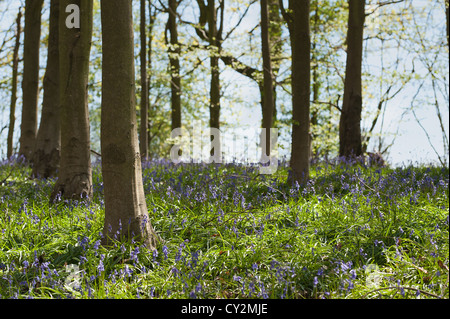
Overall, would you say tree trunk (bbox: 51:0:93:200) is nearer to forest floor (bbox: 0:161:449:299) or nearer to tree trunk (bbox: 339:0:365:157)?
forest floor (bbox: 0:161:449:299)

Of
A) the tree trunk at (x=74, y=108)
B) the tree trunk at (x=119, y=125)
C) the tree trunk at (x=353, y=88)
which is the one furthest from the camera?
the tree trunk at (x=353, y=88)

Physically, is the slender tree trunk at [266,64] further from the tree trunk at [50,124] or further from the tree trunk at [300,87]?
the tree trunk at [50,124]

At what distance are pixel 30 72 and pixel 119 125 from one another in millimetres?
8509

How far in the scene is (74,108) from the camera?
21.0 feet

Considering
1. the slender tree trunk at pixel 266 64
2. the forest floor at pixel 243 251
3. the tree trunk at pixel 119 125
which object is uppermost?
the slender tree trunk at pixel 266 64

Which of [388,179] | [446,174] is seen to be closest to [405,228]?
[388,179]

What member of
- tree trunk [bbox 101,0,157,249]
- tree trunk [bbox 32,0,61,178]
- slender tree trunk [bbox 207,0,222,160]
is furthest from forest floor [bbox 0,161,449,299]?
slender tree trunk [bbox 207,0,222,160]

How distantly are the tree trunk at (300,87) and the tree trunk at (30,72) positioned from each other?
7.68m

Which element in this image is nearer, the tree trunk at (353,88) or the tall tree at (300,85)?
the tall tree at (300,85)

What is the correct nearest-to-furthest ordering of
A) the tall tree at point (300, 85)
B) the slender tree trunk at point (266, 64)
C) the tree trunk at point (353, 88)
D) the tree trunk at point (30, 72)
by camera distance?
the tall tree at point (300, 85) < the tree trunk at point (353, 88) < the slender tree trunk at point (266, 64) < the tree trunk at point (30, 72)

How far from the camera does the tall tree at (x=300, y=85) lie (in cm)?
665

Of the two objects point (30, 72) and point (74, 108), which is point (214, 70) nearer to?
point (30, 72)

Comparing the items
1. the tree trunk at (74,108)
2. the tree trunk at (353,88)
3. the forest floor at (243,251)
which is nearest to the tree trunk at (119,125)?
the forest floor at (243,251)

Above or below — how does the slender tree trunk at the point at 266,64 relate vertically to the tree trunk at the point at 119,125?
above
